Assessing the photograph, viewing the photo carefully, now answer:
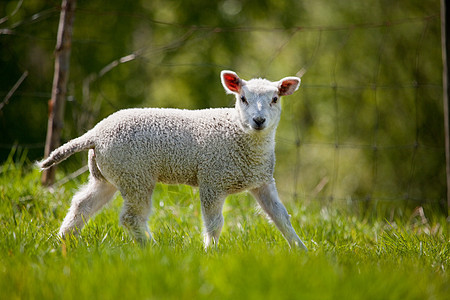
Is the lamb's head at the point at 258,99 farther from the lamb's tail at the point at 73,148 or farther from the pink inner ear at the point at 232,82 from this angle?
the lamb's tail at the point at 73,148

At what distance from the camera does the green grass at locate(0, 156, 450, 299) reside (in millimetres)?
2299

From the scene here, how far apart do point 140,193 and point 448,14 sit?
137 inches

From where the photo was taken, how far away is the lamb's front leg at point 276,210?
3508 mm

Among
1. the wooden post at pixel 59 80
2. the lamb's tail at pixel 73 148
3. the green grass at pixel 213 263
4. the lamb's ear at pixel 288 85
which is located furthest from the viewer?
the wooden post at pixel 59 80

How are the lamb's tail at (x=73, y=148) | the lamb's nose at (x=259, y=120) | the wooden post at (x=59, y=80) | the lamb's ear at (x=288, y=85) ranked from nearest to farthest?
the lamb's nose at (x=259, y=120), the lamb's tail at (x=73, y=148), the lamb's ear at (x=288, y=85), the wooden post at (x=59, y=80)

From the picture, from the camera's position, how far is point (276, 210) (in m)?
3.60

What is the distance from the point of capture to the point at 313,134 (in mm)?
11078

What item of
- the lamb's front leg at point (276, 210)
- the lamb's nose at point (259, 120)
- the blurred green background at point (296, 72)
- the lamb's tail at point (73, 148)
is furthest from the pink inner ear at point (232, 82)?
the blurred green background at point (296, 72)

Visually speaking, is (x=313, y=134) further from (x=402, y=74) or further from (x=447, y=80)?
(x=447, y=80)

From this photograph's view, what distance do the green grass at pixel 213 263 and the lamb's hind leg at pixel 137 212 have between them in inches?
3.6

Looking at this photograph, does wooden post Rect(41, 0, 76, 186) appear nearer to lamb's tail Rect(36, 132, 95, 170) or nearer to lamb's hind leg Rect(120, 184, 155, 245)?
lamb's tail Rect(36, 132, 95, 170)

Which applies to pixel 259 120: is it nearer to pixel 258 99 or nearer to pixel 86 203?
pixel 258 99

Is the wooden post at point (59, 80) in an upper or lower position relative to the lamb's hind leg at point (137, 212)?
upper

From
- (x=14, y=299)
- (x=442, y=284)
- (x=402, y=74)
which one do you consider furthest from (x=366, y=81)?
(x=14, y=299)
